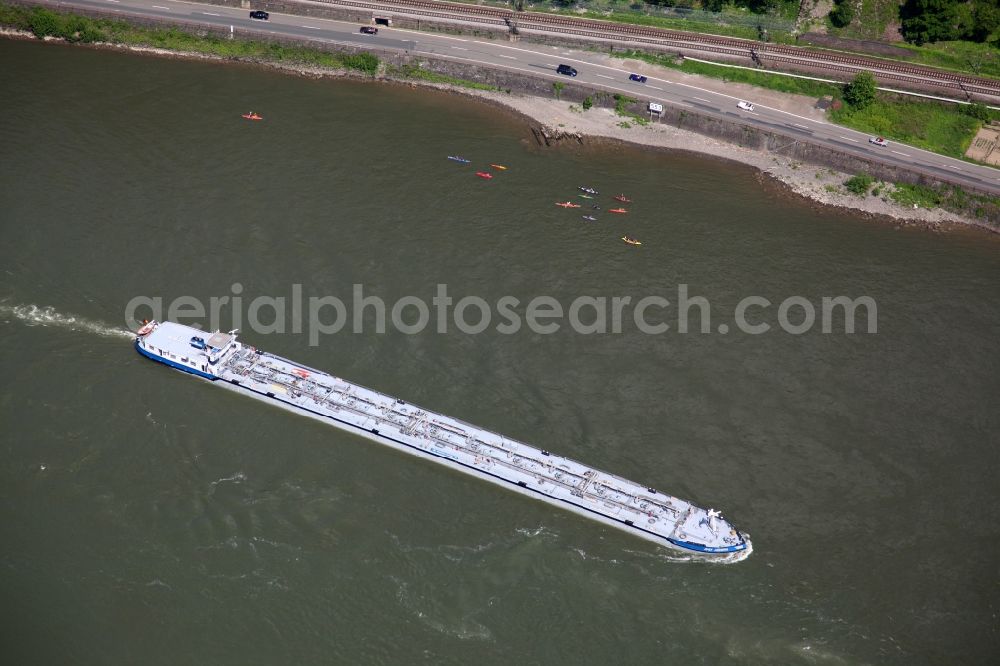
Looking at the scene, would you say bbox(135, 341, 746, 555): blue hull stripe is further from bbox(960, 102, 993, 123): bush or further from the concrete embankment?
bbox(960, 102, 993, 123): bush

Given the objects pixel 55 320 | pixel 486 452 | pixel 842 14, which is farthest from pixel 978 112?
pixel 55 320

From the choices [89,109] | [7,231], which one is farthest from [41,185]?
[89,109]

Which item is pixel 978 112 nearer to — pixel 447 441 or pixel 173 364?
pixel 447 441

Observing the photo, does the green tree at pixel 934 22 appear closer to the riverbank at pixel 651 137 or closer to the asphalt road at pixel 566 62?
the asphalt road at pixel 566 62

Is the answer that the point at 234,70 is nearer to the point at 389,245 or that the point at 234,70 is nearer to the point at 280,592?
the point at 389,245

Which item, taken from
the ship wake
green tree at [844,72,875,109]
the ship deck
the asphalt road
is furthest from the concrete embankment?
the ship wake
